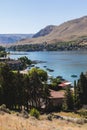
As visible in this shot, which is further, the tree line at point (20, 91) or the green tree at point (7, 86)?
the tree line at point (20, 91)

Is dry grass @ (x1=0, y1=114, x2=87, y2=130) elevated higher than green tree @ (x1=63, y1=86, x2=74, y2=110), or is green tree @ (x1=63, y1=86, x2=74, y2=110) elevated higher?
dry grass @ (x1=0, y1=114, x2=87, y2=130)

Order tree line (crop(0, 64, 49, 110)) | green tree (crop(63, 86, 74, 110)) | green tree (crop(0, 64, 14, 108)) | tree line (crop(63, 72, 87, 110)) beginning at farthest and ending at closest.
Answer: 1. tree line (crop(63, 72, 87, 110))
2. green tree (crop(63, 86, 74, 110))
3. tree line (crop(0, 64, 49, 110))
4. green tree (crop(0, 64, 14, 108))

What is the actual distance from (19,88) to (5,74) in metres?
3.65

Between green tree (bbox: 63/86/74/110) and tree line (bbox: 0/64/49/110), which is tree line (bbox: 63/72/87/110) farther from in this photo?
tree line (bbox: 0/64/49/110)

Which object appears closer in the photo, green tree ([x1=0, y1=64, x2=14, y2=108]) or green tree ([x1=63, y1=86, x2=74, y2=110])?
green tree ([x1=0, y1=64, x2=14, y2=108])

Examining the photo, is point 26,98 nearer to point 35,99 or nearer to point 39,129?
point 35,99

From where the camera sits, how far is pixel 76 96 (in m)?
58.3

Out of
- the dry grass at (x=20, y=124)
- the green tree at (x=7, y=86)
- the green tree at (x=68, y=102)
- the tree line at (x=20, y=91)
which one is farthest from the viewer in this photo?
the green tree at (x=68, y=102)

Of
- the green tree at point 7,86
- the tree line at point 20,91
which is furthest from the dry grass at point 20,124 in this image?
the tree line at point 20,91

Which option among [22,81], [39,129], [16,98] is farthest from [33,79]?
[39,129]

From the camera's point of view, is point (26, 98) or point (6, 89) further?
point (26, 98)

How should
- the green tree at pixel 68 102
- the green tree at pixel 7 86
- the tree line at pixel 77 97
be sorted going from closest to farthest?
the green tree at pixel 7 86, the green tree at pixel 68 102, the tree line at pixel 77 97

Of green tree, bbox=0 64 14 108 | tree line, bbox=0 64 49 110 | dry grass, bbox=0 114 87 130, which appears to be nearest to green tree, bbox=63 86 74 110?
tree line, bbox=0 64 49 110

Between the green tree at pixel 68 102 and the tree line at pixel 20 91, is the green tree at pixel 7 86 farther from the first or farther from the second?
the green tree at pixel 68 102
